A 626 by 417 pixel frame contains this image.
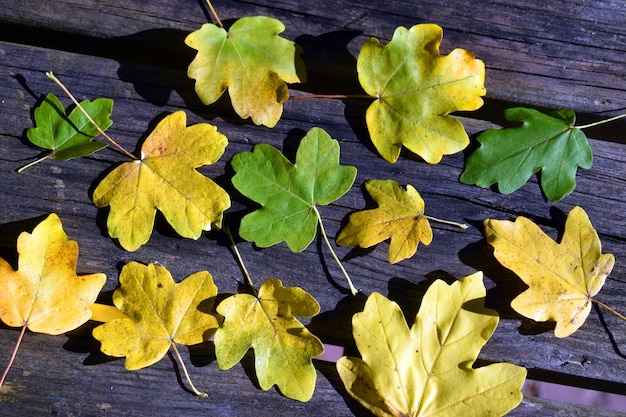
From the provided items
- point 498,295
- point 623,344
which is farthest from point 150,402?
point 623,344

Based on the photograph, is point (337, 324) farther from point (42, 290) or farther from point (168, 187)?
point (42, 290)

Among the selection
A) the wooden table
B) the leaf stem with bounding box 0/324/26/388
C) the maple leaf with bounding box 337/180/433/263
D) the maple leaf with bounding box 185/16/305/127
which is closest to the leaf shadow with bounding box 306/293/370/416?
the wooden table

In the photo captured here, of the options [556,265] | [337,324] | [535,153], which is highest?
[535,153]

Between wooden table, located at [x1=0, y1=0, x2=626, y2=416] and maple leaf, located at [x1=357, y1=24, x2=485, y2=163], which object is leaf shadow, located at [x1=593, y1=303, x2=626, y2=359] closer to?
wooden table, located at [x1=0, y1=0, x2=626, y2=416]

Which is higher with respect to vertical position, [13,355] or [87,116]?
[87,116]

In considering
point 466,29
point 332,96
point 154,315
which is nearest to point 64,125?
point 154,315

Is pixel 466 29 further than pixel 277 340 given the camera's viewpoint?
Yes
